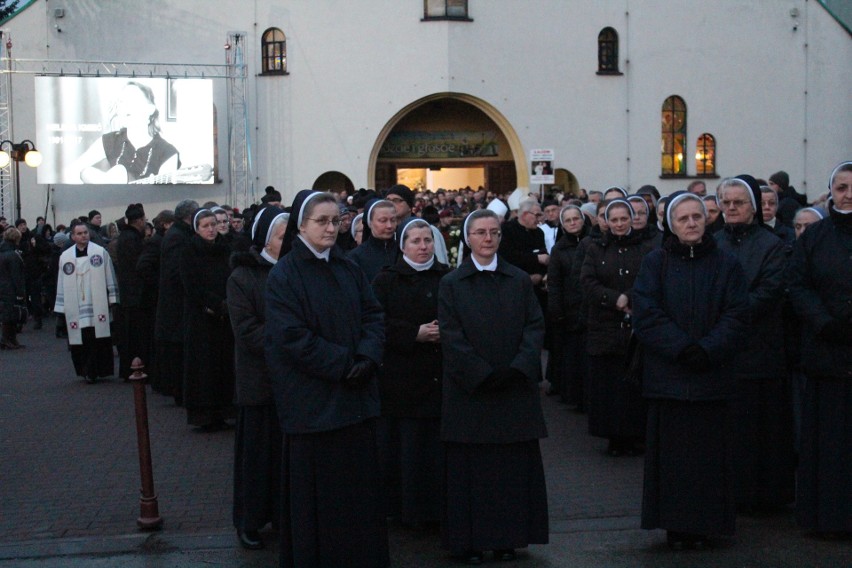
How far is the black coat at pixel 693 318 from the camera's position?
6070 mm

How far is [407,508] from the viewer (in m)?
6.70

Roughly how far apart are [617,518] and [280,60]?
914 inches

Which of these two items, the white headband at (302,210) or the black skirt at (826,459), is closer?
the white headband at (302,210)

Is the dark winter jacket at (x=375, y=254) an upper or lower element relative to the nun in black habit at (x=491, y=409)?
upper

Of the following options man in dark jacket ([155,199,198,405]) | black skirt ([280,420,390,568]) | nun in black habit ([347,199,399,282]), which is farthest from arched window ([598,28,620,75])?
black skirt ([280,420,390,568])

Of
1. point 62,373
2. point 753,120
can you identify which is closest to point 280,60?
point 753,120

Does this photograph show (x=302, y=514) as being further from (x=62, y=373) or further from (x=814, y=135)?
(x=814, y=135)

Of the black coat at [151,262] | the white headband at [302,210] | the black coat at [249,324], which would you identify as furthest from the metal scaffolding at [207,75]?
the white headband at [302,210]

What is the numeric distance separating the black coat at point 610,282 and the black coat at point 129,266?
6664mm

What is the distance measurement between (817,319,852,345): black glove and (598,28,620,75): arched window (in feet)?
78.0

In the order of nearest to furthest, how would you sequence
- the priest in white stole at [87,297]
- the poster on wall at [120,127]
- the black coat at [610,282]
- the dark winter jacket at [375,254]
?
the dark winter jacket at [375,254] → the black coat at [610,282] → the priest in white stole at [87,297] → the poster on wall at [120,127]

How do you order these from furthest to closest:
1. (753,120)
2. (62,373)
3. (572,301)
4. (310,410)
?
(753,120)
(62,373)
(572,301)
(310,410)

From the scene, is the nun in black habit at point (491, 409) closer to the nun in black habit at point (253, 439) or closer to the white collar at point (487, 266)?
the white collar at point (487, 266)

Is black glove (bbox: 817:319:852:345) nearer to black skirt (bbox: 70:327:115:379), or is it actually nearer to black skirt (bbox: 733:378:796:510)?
black skirt (bbox: 733:378:796:510)
